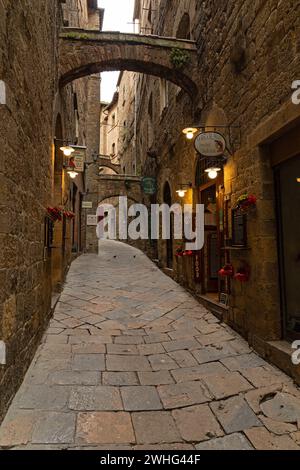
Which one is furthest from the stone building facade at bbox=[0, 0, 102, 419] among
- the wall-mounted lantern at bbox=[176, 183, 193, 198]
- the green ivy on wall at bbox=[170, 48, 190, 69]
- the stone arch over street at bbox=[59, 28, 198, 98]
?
the wall-mounted lantern at bbox=[176, 183, 193, 198]

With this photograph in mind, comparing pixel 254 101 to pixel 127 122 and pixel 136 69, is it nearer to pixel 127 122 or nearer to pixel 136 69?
pixel 136 69

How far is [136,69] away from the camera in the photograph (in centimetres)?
704

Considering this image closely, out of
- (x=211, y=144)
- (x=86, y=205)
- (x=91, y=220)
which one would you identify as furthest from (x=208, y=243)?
(x=91, y=220)

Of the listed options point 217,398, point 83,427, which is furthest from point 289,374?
point 83,427

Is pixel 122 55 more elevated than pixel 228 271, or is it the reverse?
pixel 122 55

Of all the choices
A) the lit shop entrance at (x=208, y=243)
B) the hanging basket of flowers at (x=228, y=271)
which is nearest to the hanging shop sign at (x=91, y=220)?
the lit shop entrance at (x=208, y=243)

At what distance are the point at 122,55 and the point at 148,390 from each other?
6858 mm

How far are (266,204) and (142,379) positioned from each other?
2692 mm

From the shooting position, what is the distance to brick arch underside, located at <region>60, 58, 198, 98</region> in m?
6.57

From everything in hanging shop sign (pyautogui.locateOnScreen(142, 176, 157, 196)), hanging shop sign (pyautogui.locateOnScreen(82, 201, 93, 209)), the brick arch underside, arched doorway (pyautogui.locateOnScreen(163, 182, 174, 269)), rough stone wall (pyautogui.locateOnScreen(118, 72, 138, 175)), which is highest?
rough stone wall (pyautogui.locateOnScreen(118, 72, 138, 175))

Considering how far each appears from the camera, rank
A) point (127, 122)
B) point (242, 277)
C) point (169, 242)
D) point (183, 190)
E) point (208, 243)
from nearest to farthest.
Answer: point (242, 277)
point (208, 243)
point (183, 190)
point (169, 242)
point (127, 122)

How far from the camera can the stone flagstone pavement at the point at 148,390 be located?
2.30 metres

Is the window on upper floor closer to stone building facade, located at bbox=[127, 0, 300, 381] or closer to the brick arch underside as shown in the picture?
the brick arch underside

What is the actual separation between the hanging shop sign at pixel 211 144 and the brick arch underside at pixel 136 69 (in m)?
2.49
